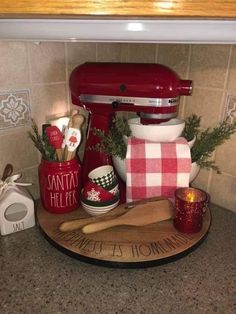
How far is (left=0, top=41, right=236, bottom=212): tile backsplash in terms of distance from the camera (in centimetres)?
66

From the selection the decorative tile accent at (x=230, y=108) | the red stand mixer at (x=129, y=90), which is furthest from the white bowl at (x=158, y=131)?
the decorative tile accent at (x=230, y=108)

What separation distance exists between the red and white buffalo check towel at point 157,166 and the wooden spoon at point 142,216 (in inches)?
1.9

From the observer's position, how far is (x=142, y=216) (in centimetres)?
61

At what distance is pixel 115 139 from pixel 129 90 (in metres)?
0.13

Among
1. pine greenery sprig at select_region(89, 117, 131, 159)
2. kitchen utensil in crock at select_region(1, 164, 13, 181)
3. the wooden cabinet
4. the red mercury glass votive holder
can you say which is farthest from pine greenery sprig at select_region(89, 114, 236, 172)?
the wooden cabinet

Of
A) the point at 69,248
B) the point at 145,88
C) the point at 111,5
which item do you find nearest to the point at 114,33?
the point at 111,5

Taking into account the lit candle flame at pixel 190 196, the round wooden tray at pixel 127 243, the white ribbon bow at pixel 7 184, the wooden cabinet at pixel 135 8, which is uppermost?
the wooden cabinet at pixel 135 8

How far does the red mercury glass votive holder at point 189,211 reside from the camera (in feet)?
1.94

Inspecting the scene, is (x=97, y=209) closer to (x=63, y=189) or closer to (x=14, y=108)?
(x=63, y=189)

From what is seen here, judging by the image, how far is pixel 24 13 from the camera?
0.36 meters

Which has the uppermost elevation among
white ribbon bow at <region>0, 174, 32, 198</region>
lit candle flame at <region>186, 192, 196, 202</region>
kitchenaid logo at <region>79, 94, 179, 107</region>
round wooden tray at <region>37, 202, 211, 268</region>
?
kitchenaid logo at <region>79, 94, 179, 107</region>

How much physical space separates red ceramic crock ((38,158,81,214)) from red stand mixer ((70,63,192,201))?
147mm

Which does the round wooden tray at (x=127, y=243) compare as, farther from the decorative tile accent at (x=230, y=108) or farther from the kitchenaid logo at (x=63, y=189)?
the decorative tile accent at (x=230, y=108)

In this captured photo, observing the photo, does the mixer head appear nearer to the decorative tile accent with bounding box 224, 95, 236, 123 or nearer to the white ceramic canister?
the decorative tile accent with bounding box 224, 95, 236, 123
